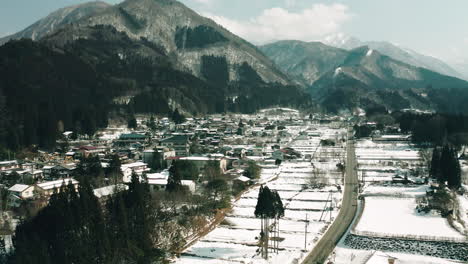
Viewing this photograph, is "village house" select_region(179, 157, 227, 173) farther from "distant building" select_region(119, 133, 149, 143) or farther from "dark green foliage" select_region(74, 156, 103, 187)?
"distant building" select_region(119, 133, 149, 143)

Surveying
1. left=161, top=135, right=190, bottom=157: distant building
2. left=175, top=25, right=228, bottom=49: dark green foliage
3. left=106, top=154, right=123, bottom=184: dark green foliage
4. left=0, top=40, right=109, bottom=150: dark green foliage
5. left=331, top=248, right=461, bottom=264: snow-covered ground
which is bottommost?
left=331, top=248, right=461, bottom=264: snow-covered ground

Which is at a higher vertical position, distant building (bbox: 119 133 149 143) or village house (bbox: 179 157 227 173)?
distant building (bbox: 119 133 149 143)

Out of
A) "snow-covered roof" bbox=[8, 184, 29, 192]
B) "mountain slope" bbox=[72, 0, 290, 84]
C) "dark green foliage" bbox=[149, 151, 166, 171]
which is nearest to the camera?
"snow-covered roof" bbox=[8, 184, 29, 192]

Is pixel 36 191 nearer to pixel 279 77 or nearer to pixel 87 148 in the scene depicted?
pixel 87 148

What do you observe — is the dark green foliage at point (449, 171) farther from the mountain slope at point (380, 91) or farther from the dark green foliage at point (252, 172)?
the mountain slope at point (380, 91)

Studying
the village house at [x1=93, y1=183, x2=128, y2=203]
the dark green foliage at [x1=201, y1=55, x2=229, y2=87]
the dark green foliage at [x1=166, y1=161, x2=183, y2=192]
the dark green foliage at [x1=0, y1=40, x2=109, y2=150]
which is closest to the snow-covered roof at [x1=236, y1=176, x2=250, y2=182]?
the dark green foliage at [x1=166, y1=161, x2=183, y2=192]

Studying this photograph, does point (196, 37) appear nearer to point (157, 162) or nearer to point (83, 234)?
point (157, 162)

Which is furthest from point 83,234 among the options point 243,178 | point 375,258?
point 243,178
